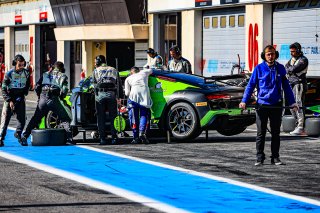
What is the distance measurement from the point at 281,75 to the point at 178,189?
349 cm

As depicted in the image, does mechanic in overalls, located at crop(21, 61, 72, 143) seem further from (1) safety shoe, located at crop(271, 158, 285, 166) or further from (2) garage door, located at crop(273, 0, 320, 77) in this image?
(2) garage door, located at crop(273, 0, 320, 77)

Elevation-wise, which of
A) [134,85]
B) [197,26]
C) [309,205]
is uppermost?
[197,26]

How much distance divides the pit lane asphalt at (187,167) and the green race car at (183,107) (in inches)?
13.9

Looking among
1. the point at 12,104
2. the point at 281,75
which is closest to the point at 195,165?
the point at 281,75

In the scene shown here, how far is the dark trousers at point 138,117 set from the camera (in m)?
18.3

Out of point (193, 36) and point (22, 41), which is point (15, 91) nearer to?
point (193, 36)

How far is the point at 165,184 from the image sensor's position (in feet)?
40.5

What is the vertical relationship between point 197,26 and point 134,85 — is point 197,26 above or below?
above

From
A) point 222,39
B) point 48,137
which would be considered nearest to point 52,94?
point 48,137

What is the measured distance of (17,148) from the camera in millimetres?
17609

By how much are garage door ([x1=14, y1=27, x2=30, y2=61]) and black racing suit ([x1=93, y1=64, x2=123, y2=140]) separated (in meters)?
33.2

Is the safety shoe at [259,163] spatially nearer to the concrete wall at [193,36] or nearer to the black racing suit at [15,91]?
the black racing suit at [15,91]

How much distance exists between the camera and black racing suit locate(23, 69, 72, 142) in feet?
59.5

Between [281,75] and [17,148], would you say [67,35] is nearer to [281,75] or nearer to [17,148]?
[17,148]
